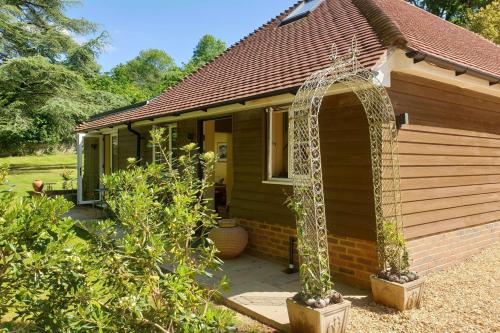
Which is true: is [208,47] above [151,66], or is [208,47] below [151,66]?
above

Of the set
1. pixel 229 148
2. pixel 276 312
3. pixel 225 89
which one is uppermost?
pixel 225 89

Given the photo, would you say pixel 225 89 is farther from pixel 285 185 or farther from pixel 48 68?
pixel 48 68

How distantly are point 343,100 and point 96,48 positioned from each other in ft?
80.5

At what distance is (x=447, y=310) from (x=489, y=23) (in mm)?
17417

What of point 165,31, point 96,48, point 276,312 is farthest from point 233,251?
point 165,31

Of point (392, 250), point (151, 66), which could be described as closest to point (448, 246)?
point (392, 250)

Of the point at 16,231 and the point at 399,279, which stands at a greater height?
the point at 16,231

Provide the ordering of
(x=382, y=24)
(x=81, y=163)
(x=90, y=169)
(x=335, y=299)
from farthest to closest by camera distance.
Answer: (x=90, y=169) → (x=81, y=163) → (x=382, y=24) → (x=335, y=299)

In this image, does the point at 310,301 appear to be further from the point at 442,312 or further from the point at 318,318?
the point at 442,312

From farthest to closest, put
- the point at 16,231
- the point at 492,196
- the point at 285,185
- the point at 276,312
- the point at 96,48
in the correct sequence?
the point at 96,48 → the point at 492,196 → the point at 285,185 → the point at 276,312 → the point at 16,231

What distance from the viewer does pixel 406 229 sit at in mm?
5652

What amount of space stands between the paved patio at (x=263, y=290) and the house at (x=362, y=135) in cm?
38

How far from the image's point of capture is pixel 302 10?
1088 centimetres

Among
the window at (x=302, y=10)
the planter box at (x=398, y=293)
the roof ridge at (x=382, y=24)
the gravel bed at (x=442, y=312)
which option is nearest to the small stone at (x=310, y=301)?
the gravel bed at (x=442, y=312)
